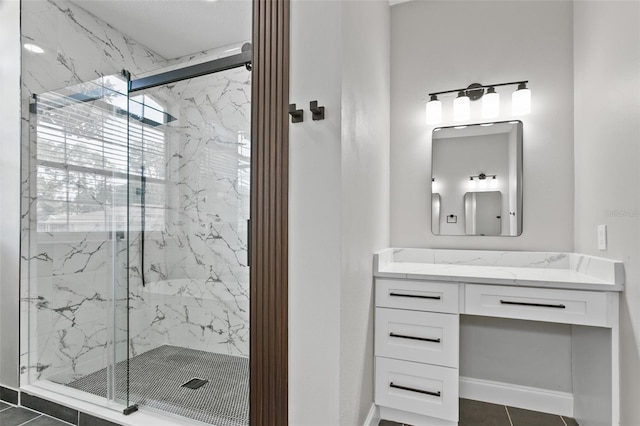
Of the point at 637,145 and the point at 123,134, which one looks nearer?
the point at 637,145

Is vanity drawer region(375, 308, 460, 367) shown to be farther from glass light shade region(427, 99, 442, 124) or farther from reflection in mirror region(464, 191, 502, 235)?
glass light shade region(427, 99, 442, 124)

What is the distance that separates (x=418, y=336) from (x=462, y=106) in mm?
1469

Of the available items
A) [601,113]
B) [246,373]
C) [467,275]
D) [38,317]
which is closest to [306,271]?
[246,373]

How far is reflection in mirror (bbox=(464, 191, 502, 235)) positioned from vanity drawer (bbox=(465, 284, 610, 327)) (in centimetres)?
64

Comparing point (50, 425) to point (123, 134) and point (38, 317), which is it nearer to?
point (38, 317)

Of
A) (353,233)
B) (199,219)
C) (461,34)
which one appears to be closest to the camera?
(353,233)

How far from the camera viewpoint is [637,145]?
1471 millimetres

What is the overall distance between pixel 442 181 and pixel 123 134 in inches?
79.3

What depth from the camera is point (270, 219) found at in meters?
1.57

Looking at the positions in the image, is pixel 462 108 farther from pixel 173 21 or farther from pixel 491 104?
pixel 173 21

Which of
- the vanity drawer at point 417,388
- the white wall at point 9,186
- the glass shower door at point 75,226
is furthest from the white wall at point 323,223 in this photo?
the white wall at point 9,186

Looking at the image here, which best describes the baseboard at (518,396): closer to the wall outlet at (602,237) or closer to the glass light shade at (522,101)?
the wall outlet at (602,237)

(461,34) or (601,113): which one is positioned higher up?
(461,34)

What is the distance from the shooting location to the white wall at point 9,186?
2100 millimetres
